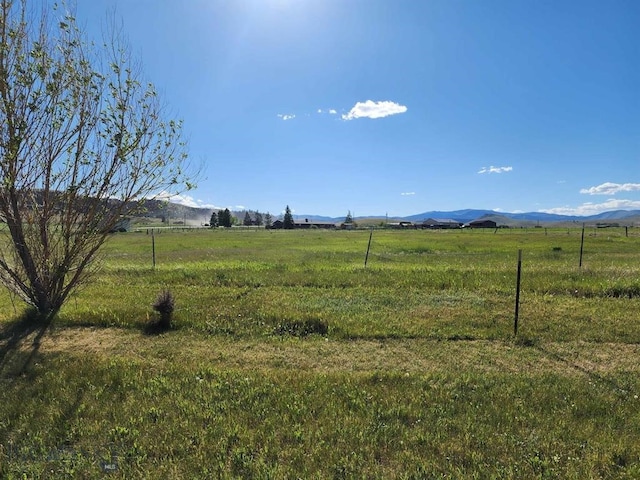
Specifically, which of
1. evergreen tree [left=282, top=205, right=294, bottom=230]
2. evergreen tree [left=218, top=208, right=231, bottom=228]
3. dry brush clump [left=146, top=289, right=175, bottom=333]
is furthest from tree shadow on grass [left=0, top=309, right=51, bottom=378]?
evergreen tree [left=218, top=208, right=231, bottom=228]

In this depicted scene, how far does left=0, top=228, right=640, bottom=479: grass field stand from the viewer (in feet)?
12.1

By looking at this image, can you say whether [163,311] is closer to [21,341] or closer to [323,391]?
[21,341]

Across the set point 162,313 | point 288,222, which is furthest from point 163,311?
point 288,222

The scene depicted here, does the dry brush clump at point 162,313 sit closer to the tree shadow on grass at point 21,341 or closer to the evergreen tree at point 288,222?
the tree shadow on grass at point 21,341

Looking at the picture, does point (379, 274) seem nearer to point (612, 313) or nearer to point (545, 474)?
point (612, 313)

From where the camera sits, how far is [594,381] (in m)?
5.65

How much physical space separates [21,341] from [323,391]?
5.98 m

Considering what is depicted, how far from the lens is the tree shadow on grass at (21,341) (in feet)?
19.9

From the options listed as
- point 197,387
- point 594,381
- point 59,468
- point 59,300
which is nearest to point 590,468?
point 594,381

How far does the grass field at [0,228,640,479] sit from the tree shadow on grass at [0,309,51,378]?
0.05 m

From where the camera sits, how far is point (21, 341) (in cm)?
732

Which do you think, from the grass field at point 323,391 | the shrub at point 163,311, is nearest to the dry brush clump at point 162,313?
the shrub at point 163,311

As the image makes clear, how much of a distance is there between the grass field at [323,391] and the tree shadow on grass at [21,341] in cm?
5

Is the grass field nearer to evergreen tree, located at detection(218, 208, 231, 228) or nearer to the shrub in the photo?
the shrub
